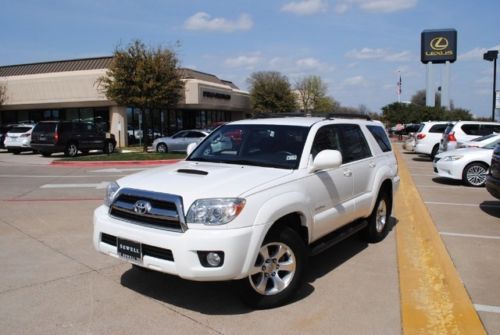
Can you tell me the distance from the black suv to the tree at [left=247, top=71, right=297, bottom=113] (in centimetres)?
2878

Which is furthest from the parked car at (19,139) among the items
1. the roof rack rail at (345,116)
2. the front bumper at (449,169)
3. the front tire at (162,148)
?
the roof rack rail at (345,116)

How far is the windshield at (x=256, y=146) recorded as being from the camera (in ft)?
16.5

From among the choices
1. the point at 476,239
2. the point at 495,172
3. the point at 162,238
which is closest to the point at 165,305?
the point at 162,238

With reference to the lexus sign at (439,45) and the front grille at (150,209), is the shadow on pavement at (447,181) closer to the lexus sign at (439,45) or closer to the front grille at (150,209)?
the front grille at (150,209)

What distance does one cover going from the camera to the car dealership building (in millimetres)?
34094

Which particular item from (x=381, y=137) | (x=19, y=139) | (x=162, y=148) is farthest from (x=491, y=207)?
(x=19, y=139)

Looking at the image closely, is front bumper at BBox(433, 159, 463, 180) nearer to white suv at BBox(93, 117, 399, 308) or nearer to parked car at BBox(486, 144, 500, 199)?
parked car at BBox(486, 144, 500, 199)

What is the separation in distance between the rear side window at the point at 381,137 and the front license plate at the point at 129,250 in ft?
13.3

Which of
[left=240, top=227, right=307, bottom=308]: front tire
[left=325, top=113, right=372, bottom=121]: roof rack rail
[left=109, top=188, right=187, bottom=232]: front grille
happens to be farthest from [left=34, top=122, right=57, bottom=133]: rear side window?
[left=240, top=227, right=307, bottom=308]: front tire

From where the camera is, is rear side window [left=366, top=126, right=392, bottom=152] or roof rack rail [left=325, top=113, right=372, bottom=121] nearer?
roof rack rail [left=325, top=113, right=372, bottom=121]

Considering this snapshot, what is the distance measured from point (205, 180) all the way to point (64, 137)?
1977 centimetres

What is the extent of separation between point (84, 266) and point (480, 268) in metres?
4.54

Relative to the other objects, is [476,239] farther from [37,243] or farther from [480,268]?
[37,243]

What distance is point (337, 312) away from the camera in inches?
167
